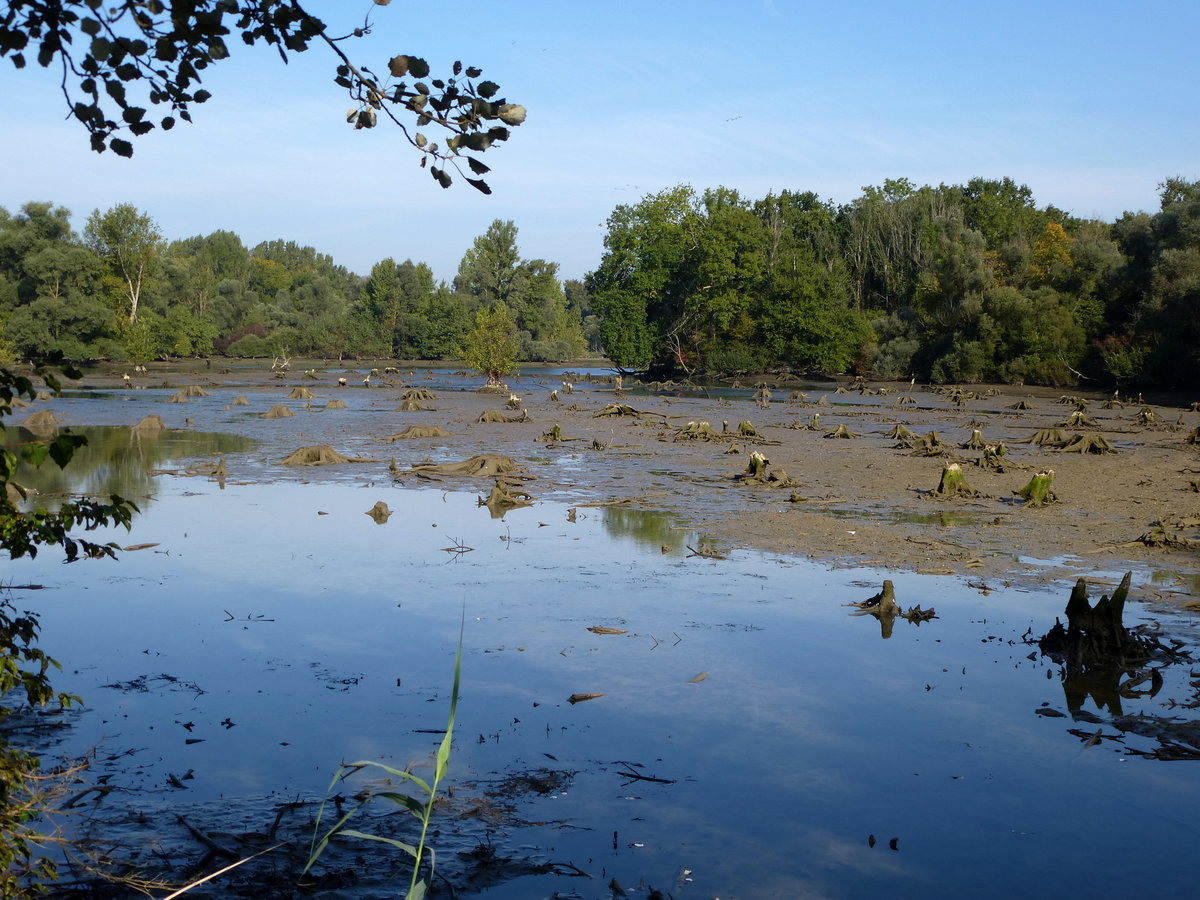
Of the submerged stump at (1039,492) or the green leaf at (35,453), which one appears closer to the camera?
the green leaf at (35,453)

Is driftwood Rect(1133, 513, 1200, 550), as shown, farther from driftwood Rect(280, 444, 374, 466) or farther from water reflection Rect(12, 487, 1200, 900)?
driftwood Rect(280, 444, 374, 466)

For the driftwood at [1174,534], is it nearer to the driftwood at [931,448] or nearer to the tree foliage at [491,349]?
the driftwood at [931,448]

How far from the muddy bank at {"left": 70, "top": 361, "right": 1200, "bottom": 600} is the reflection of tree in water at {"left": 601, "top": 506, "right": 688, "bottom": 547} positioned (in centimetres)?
43

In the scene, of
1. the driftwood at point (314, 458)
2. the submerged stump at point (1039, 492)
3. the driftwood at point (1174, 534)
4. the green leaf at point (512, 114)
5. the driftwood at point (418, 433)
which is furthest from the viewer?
the driftwood at point (418, 433)

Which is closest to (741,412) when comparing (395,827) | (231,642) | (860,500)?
(860,500)

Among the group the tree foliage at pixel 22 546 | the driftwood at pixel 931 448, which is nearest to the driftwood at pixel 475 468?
the driftwood at pixel 931 448

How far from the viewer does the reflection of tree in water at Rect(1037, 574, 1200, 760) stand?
7.75 metres

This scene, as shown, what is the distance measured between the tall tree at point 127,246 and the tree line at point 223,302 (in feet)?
0.33

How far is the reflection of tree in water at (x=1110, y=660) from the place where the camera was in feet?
25.4

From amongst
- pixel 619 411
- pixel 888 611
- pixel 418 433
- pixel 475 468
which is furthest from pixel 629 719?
pixel 619 411

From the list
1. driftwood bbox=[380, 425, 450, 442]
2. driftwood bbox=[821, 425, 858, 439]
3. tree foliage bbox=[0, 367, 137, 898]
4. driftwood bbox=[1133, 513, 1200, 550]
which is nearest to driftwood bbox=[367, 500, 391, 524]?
driftwood bbox=[1133, 513, 1200, 550]

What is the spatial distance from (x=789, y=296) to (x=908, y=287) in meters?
12.2

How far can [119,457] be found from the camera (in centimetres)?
2319

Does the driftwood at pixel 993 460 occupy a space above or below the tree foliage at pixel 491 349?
below
